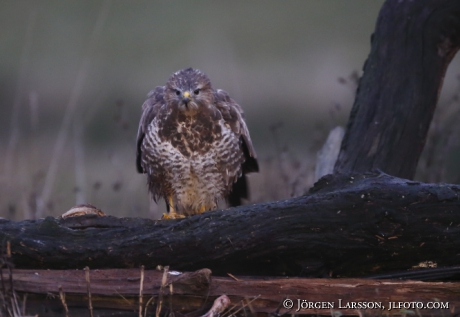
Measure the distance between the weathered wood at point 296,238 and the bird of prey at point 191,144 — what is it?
107 cm

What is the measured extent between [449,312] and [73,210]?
1951 mm

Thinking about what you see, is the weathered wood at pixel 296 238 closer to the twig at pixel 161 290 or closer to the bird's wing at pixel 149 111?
the twig at pixel 161 290

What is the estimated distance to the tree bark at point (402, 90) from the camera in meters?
5.46

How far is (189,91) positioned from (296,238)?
151cm

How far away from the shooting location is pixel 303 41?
558 inches

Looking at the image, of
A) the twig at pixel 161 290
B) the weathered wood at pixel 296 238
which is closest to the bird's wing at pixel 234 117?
the weathered wood at pixel 296 238

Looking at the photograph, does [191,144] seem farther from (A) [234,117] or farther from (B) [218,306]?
(B) [218,306]

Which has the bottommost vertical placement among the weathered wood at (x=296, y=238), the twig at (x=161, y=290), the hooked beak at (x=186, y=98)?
the twig at (x=161, y=290)

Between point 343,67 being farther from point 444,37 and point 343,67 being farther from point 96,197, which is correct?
point 444,37

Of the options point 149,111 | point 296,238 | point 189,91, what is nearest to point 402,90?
point 189,91

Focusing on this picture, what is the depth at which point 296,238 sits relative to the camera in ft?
12.8

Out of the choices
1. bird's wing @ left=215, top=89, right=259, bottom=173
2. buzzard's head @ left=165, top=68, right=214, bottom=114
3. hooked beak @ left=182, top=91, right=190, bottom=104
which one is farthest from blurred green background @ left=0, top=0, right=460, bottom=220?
hooked beak @ left=182, top=91, right=190, bottom=104

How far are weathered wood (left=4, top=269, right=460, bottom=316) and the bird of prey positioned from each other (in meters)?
1.22

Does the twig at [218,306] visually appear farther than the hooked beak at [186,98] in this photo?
No
